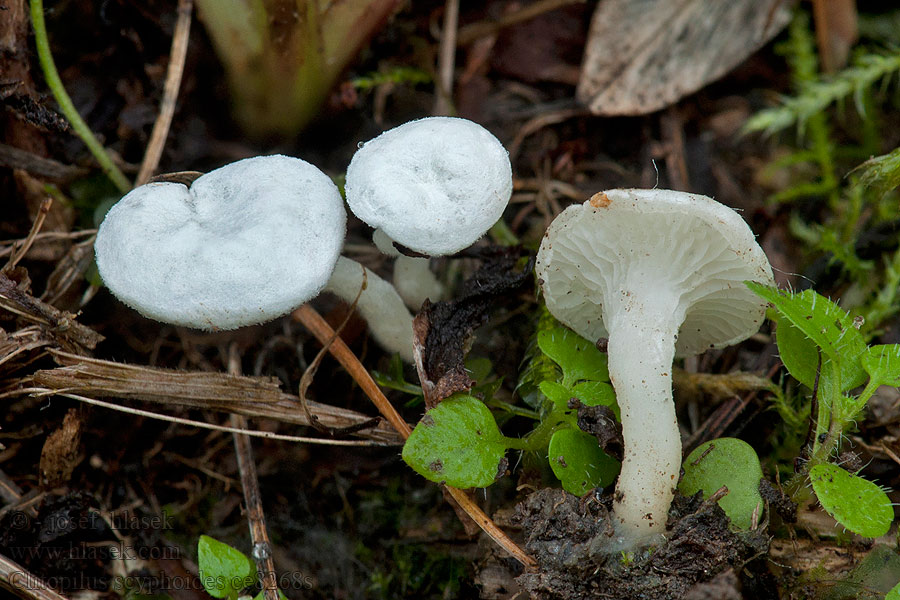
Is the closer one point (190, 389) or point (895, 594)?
point (895, 594)

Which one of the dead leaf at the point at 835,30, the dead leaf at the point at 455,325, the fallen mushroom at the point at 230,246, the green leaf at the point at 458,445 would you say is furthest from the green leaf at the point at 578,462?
the dead leaf at the point at 835,30

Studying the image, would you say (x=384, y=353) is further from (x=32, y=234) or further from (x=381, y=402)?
(x=32, y=234)

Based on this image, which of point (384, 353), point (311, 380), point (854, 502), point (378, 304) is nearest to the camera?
point (854, 502)

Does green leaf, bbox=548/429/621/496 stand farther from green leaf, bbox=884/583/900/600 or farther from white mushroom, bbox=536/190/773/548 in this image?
green leaf, bbox=884/583/900/600

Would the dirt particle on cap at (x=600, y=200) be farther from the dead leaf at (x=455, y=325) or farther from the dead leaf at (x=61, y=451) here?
the dead leaf at (x=61, y=451)

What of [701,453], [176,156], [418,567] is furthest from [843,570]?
[176,156]

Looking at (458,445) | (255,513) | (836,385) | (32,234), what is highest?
(32,234)

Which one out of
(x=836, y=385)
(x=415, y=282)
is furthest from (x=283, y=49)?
(x=836, y=385)

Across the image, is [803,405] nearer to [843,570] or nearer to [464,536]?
[843,570]
